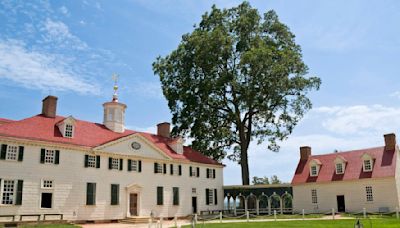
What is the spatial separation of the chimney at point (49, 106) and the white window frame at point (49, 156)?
403 centimetres

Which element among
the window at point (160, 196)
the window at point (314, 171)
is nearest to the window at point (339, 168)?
the window at point (314, 171)

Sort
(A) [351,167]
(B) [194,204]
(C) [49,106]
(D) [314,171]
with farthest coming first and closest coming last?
(D) [314,171] → (B) [194,204] → (A) [351,167] → (C) [49,106]

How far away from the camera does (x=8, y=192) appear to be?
24.2 m

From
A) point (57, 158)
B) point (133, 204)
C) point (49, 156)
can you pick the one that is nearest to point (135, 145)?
point (133, 204)

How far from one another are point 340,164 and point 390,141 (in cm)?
447

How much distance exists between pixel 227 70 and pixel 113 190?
17.6 m

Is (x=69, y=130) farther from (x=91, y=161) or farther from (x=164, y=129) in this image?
(x=164, y=129)

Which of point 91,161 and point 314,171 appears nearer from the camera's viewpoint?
point 91,161

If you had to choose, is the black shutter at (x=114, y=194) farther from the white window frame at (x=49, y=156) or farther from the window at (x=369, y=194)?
the window at (x=369, y=194)

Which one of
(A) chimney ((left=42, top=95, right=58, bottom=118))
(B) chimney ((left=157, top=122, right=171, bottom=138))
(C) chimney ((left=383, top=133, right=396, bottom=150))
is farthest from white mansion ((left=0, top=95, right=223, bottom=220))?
(C) chimney ((left=383, top=133, right=396, bottom=150))

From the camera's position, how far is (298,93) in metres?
40.9

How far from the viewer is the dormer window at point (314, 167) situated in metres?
36.9

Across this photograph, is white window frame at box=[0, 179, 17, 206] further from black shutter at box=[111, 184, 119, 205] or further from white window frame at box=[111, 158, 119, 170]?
white window frame at box=[111, 158, 119, 170]

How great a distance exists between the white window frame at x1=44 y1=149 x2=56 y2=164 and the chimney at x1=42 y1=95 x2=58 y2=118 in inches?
159
